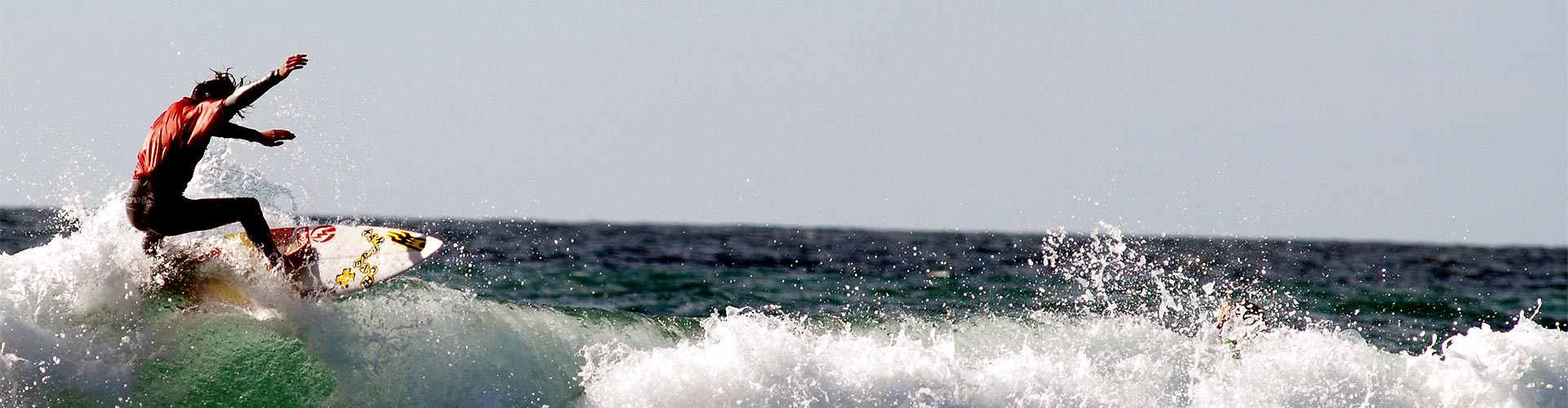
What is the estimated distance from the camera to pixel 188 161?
26.1ft

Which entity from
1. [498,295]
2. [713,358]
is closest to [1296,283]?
[498,295]

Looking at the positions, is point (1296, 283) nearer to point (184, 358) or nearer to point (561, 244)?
point (561, 244)

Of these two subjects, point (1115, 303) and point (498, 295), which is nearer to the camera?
point (1115, 303)

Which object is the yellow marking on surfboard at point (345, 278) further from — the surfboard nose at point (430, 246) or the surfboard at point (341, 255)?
the surfboard nose at point (430, 246)

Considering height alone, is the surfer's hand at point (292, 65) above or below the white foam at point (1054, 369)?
above

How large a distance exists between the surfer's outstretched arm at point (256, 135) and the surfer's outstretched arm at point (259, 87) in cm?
22

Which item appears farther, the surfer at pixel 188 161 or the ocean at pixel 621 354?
the ocean at pixel 621 354

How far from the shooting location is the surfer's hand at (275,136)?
8.41 m

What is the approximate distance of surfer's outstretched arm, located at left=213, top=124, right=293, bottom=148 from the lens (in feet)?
26.7

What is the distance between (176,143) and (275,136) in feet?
2.21

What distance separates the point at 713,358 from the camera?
881 centimetres

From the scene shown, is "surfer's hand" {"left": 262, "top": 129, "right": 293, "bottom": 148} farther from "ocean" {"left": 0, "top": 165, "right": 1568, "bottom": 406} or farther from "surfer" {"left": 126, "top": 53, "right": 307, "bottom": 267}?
"ocean" {"left": 0, "top": 165, "right": 1568, "bottom": 406}

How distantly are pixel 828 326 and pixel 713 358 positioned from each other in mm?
3075

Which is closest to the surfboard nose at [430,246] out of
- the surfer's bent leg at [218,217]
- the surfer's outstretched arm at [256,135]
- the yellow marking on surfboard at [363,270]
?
the yellow marking on surfboard at [363,270]
